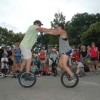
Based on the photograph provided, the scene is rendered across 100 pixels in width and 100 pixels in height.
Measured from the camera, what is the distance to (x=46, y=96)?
28.0 feet

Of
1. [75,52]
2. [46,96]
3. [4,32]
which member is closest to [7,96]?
[46,96]

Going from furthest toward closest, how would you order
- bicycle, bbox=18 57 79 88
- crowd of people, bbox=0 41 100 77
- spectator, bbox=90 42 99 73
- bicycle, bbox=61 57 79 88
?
spectator, bbox=90 42 99 73 < crowd of people, bbox=0 41 100 77 < bicycle, bbox=18 57 79 88 < bicycle, bbox=61 57 79 88

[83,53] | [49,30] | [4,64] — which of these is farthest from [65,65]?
[83,53]

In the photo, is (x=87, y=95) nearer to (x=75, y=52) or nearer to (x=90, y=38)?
(x=75, y=52)

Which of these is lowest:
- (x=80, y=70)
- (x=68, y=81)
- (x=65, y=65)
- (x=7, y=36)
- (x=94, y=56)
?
(x=68, y=81)

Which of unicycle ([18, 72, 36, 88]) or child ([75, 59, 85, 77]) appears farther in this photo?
child ([75, 59, 85, 77])

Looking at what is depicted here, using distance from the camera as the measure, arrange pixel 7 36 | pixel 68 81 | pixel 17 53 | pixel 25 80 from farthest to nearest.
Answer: pixel 7 36 → pixel 17 53 → pixel 25 80 → pixel 68 81

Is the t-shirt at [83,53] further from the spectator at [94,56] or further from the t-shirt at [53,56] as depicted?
the t-shirt at [53,56]

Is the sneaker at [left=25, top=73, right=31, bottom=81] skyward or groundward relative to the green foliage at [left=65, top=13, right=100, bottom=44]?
groundward

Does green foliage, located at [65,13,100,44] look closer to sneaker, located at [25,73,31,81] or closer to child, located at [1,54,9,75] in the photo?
child, located at [1,54,9,75]

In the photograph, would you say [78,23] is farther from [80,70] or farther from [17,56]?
[80,70]

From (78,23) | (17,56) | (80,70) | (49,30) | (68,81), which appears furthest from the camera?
(78,23)

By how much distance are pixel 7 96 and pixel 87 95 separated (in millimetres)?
1992

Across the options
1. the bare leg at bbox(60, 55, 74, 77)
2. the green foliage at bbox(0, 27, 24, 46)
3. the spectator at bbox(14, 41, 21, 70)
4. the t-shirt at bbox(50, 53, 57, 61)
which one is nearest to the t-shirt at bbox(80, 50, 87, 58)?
the t-shirt at bbox(50, 53, 57, 61)
